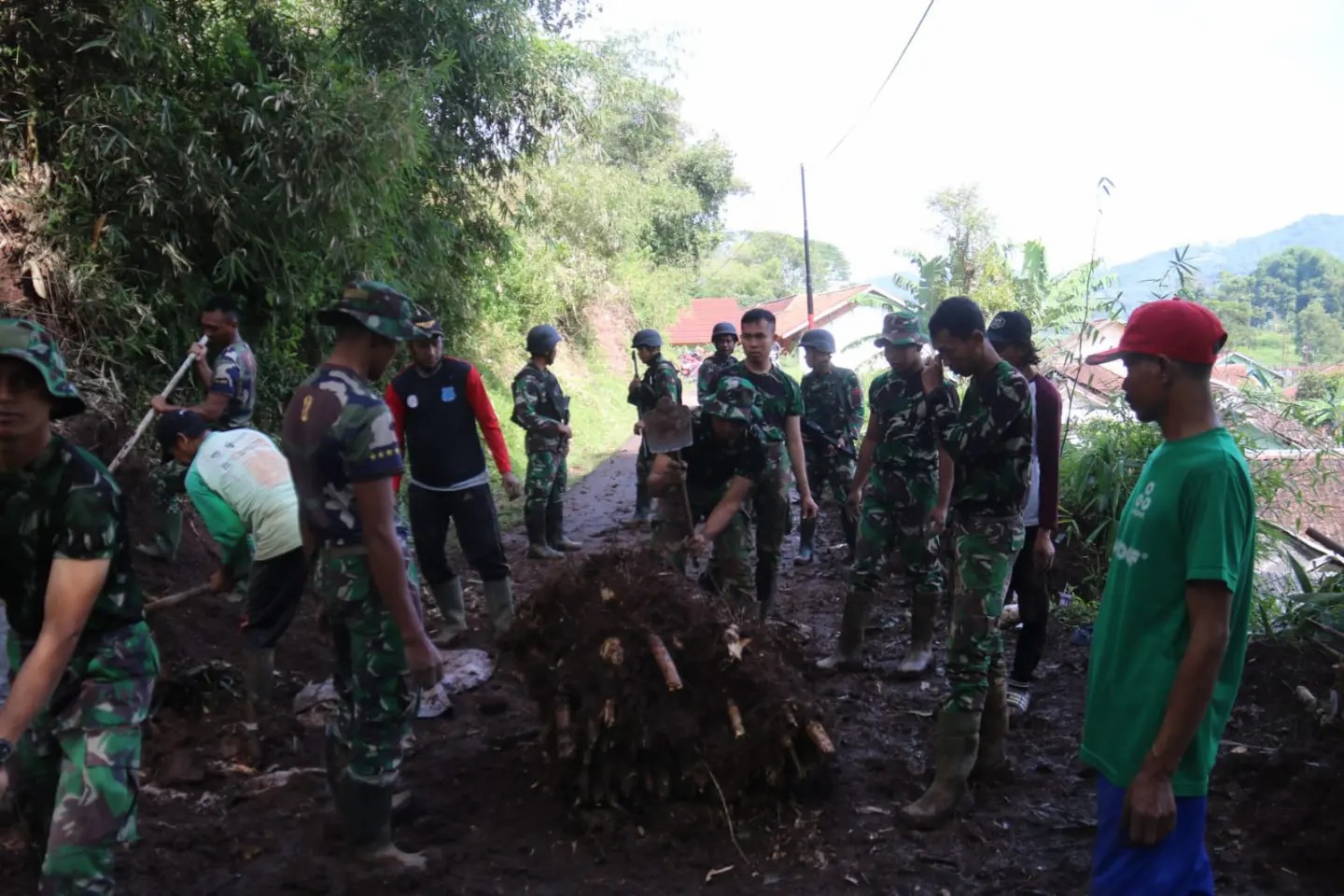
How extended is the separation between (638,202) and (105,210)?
19.6m

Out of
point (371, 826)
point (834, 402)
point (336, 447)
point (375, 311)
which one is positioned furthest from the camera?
point (834, 402)

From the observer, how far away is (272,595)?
4477 millimetres

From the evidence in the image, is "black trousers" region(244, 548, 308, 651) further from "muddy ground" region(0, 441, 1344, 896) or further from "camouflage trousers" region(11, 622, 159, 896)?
"camouflage trousers" region(11, 622, 159, 896)

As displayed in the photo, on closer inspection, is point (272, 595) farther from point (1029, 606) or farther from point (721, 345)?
point (721, 345)

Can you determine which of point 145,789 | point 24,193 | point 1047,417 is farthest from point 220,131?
point 1047,417

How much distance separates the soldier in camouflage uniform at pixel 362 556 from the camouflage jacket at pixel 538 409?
198 inches

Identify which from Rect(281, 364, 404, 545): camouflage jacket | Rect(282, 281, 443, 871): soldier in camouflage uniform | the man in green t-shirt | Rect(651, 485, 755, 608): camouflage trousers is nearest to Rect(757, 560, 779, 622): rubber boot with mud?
Rect(651, 485, 755, 608): camouflage trousers

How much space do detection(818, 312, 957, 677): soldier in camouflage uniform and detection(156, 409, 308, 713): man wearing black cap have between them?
3154 millimetres

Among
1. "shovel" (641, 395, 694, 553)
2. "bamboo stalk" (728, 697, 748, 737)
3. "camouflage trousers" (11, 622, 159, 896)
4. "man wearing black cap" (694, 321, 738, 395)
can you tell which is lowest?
"bamboo stalk" (728, 697, 748, 737)

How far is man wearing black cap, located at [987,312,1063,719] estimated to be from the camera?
445 cm

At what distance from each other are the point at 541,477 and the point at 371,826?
5.20 meters

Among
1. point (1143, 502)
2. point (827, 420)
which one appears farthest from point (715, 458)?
point (827, 420)

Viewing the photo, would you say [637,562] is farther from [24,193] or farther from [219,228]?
[24,193]

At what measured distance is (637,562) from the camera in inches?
164
